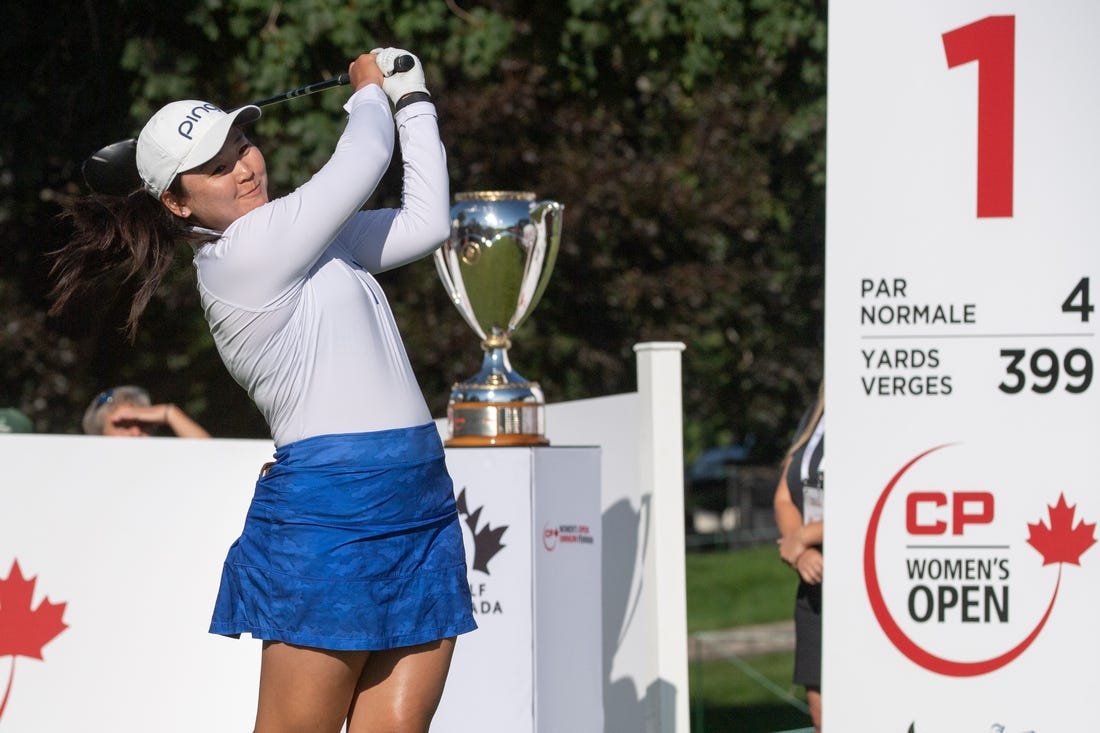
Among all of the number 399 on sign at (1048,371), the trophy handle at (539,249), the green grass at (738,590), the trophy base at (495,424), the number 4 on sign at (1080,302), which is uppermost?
the trophy handle at (539,249)

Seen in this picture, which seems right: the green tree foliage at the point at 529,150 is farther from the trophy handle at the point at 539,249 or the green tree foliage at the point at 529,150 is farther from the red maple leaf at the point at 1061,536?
the red maple leaf at the point at 1061,536

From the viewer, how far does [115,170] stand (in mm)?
2963

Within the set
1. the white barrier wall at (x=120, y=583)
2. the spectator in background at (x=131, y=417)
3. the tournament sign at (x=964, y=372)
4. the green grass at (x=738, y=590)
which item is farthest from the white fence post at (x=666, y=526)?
the green grass at (x=738, y=590)

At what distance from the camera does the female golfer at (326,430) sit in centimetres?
265

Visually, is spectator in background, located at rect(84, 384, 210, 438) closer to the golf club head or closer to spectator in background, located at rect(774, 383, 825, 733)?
spectator in background, located at rect(774, 383, 825, 733)

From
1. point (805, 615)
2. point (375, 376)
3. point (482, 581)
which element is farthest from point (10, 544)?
point (805, 615)

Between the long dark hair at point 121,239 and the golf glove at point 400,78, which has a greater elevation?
the golf glove at point 400,78

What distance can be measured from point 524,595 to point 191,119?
1672 mm

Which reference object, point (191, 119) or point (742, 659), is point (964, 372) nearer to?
point (191, 119)

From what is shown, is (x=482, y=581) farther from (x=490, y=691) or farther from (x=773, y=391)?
(x=773, y=391)

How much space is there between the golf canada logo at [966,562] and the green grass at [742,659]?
3423 millimetres

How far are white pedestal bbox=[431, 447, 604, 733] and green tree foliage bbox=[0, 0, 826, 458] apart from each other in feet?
9.40

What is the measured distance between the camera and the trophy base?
160 inches

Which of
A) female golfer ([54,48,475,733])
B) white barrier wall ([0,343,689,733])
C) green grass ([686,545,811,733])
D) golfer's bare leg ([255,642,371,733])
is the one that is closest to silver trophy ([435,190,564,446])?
white barrier wall ([0,343,689,733])
